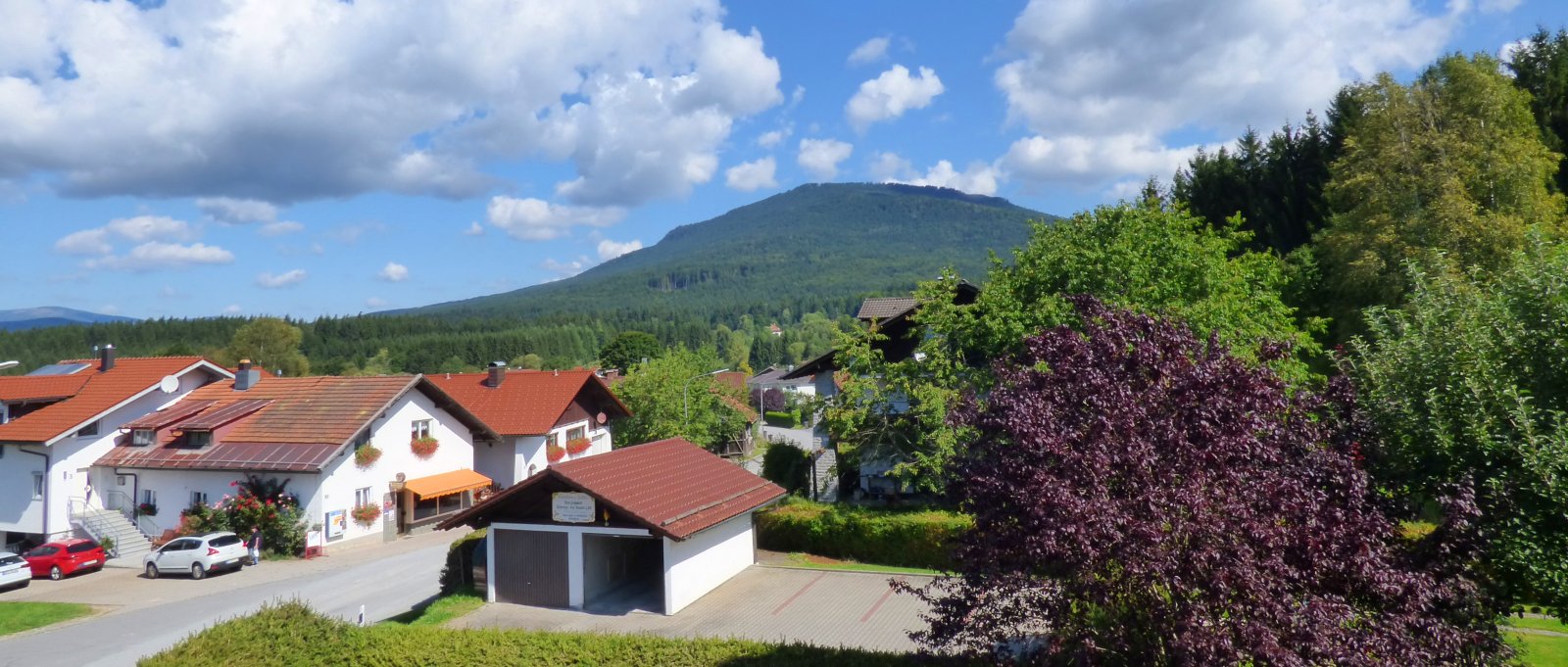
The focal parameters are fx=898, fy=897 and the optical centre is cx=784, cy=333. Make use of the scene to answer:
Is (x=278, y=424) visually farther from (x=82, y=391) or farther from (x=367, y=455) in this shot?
(x=82, y=391)

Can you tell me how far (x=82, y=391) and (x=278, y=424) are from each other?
11672mm

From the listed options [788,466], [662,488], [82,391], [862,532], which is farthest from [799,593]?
[82,391]

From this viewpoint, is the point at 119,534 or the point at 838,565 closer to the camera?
the point at 838,565

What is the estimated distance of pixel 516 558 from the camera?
2205 cm

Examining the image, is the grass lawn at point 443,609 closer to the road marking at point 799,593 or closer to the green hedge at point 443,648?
the green hedge at point 443,648

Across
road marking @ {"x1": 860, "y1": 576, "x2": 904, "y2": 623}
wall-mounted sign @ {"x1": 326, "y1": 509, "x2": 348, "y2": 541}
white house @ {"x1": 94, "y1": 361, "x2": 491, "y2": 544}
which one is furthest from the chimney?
road marking @ {"x1": 860, "y1": 576, "x2": 904, "y2": 623}

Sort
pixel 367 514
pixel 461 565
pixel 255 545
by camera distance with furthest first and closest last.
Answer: pixel 367 514 < pixel 255 545 < pixel 461 565

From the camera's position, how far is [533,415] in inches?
1753

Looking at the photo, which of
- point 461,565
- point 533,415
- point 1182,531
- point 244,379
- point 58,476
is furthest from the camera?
point 533,415

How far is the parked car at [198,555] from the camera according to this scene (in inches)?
1147

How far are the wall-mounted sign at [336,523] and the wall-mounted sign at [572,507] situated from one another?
15667 mm

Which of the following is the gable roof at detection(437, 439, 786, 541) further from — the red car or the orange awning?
the red car

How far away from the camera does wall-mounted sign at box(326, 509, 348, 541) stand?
32384mm

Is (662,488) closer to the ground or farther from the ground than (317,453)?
closer to the ground
